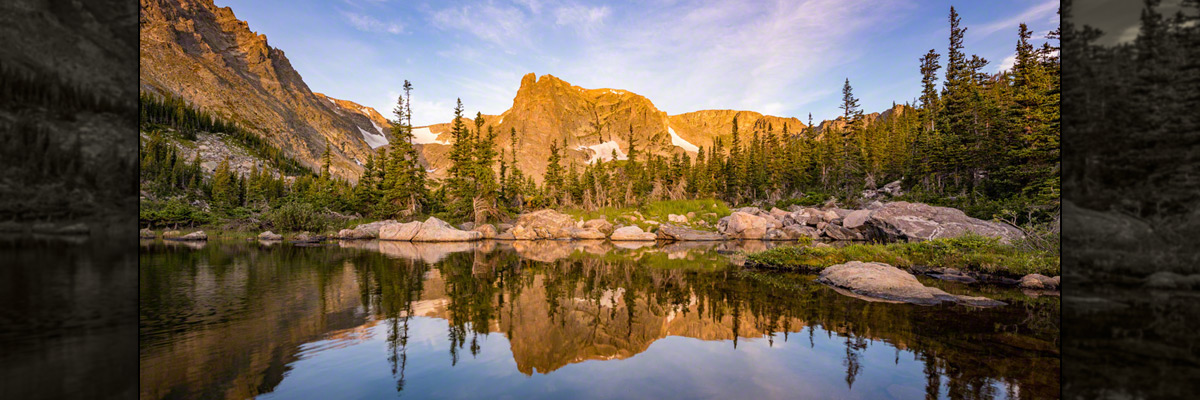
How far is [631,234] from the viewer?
3909cm

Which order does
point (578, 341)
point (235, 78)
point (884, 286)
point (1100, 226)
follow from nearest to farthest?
point (1100, 226) < point (578, 341) < point (884, 286) < point (235, 78)

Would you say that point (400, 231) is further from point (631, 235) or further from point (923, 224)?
point (923, 224)

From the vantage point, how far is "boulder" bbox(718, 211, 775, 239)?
37719 millimetres

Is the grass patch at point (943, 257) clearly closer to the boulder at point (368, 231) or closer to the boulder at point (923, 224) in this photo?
the boulder at point (923, 224)

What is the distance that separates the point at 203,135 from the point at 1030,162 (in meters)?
121

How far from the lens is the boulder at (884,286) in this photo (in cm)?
974

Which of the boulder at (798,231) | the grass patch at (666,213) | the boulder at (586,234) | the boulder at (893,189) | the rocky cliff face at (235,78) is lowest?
the boulder at (586,234)

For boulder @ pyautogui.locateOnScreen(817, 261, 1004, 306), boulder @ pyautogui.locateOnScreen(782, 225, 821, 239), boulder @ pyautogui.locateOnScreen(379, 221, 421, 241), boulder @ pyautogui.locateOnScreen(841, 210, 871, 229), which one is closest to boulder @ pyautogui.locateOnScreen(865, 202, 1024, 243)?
boulder @ pyautogui.locateOnScreen(841, 210, 871, 229)

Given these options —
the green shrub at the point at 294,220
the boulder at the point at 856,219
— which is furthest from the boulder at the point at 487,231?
the boulder at the point at 856,219

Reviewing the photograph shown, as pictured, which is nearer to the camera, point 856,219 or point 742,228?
point 856,219

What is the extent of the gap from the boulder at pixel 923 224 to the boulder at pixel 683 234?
43.0 feet

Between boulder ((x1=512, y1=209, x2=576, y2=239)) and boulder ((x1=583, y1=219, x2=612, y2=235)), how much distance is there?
57.8 inches

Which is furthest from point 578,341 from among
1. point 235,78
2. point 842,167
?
point 235,78

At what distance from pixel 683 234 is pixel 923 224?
19380mm
